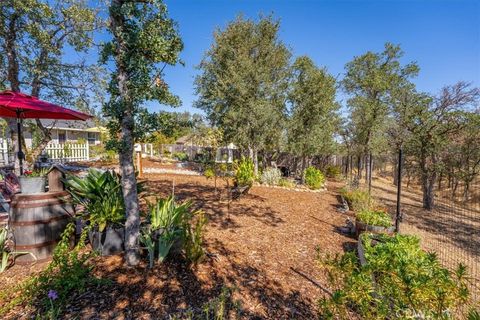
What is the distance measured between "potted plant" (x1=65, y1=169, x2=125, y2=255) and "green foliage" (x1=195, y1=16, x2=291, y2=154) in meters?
8.30

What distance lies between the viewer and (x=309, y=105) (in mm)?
11234

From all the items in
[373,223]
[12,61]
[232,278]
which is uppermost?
[12,61]

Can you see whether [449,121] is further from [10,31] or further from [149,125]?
[10,31]

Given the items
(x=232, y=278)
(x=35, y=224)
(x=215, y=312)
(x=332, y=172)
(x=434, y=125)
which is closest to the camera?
(x=215, y=312)

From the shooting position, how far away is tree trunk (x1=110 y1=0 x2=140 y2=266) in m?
2.61

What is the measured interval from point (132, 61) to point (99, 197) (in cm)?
197

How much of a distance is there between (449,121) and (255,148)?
8.14m

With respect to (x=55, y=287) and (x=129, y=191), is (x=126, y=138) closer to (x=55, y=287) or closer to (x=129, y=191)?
(x=129, y=191)

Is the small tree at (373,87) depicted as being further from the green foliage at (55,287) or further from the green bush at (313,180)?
the green foliage at (55,287)

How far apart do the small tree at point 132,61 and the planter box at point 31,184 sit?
1.52 metres

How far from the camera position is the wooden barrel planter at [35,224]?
3100 mm

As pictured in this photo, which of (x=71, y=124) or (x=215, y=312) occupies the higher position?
(x=71, y=124)

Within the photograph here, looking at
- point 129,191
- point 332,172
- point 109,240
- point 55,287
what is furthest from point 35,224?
point 332,172

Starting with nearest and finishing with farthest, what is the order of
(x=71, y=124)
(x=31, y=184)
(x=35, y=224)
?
1. (x=35, y=224)
2. (x=31, y=184)
3. (x=71, y=124)
